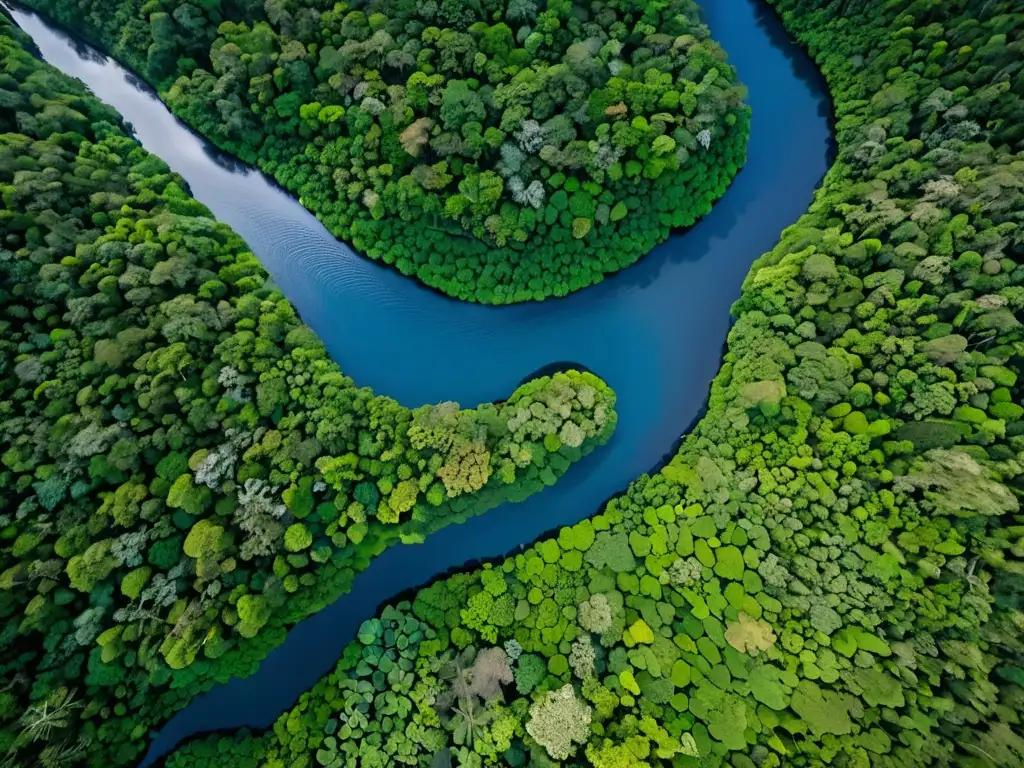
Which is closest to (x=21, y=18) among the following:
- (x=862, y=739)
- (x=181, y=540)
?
(x=181, y=540)

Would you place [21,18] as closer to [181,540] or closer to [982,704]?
[181,540]

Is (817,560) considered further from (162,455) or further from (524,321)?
(162,455)

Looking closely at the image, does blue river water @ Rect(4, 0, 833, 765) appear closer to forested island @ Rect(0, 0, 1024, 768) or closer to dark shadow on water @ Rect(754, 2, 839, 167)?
dark shadow on water @ Rect(754, 2, 839, 167)

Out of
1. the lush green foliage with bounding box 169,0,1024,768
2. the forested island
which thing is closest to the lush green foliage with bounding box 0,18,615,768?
the forested island

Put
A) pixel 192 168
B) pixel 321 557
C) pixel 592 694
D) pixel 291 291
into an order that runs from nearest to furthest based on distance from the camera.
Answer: pixel 592 694
pixel 321 557
pixel 291 291
pixel 192 168

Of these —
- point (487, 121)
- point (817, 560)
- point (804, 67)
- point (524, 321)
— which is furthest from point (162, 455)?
point (804, 67)

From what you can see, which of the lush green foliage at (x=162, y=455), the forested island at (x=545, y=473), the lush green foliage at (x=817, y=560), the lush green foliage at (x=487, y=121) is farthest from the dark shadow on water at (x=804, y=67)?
the lush green foliage at (x=162, y=455)
